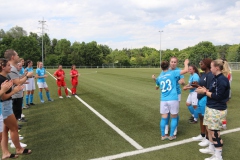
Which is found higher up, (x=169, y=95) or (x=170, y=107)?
(x=169, y=95)

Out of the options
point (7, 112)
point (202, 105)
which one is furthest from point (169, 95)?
point (7, 112)

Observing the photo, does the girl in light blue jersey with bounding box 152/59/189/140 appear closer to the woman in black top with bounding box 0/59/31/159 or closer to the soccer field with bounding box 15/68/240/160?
the soccer field with bounding box 15/68/240/160

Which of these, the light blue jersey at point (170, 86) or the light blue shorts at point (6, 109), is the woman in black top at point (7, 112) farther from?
the light blue jersey at point (170, 86)

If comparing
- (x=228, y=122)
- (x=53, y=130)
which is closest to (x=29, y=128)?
(x=53, y=130)

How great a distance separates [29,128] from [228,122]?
660 centimetres

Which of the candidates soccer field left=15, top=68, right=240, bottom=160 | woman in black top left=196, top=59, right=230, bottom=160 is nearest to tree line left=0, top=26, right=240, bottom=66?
soccer field left=15, top=68, right=240, bottom=160

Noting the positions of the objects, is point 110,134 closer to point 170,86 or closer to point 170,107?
point 170,107

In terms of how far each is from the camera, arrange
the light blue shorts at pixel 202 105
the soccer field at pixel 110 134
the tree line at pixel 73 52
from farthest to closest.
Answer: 1. the tree line at pixel 73 52
2. the light blue shorts at pixel 202 105
3. the soccer field at pixel 110 134

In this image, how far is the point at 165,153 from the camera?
16.5 ft

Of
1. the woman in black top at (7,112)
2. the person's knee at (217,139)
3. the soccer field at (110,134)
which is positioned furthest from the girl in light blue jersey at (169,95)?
the woman in black top at (7,112)

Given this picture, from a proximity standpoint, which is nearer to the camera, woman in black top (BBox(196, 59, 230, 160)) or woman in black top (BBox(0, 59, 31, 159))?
woman in black top (BBox(196, 59, 230, 160))

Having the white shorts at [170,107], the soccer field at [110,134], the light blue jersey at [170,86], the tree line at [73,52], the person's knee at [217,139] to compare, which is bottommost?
the soccer field at [110,134]

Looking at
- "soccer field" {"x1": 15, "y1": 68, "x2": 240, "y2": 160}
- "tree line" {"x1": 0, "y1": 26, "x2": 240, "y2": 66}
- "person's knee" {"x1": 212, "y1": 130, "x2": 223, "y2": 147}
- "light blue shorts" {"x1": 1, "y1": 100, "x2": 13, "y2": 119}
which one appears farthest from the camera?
"tree line" {"x1": 0, "y1": 26, "x2": 240, "y2": 66}

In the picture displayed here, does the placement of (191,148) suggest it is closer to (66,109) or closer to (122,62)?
(66,109)
